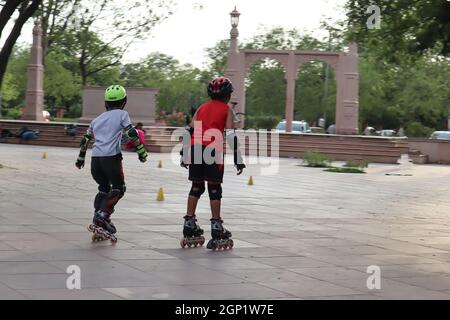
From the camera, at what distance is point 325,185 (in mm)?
19609

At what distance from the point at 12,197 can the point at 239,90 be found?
28062 mm

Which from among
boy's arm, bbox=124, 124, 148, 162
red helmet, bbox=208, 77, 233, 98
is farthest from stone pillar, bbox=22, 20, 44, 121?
red helmet, bbox=208, 77, 233, 98

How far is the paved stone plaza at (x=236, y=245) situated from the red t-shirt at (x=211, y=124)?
3.79 ft

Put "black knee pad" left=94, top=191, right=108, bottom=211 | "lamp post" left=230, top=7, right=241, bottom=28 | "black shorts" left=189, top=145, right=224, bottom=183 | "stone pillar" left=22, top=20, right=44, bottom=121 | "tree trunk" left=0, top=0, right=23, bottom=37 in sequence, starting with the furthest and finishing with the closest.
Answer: "stone pillar" left=22, top=20, right=44, bottom=121 < "lamp post" left=230, top=7, right=241, bottom=28 < "tree trunk" left=0, top=0, right=23, bottom=37 < "black knee pad" left=94, top=191, right=108, bottom=211 < "black shorts" left=189, top=145, right=224, bottom=183

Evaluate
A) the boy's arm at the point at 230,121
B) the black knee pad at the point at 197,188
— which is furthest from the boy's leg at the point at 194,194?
the boy's arm at the point at 230,121

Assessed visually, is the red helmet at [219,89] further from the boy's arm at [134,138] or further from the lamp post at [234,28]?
the lamp post at [234,28]

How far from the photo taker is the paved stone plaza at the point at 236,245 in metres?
6.91

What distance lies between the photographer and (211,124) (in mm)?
8930

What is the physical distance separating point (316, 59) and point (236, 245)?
31.8m

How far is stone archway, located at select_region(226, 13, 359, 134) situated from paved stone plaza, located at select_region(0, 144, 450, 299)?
20968mm

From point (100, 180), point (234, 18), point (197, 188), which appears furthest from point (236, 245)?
point (234, 18)

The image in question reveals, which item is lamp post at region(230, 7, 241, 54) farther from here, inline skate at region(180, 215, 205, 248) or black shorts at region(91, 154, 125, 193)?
inline skate at region(180, 215, 205, 248)

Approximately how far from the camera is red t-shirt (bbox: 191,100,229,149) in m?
8.93
